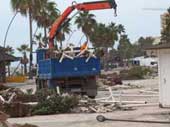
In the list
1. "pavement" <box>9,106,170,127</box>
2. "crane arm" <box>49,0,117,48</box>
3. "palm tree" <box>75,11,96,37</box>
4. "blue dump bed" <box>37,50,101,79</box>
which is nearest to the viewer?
"pavement" <box>9,106,170,127</box>

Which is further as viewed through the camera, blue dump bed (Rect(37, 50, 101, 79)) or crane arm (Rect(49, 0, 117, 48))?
crane arm (Rect(49, 0, 117, 48))

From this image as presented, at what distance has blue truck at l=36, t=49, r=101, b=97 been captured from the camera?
27.4m

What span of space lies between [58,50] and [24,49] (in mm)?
109118

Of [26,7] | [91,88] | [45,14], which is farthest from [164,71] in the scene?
[45,14]

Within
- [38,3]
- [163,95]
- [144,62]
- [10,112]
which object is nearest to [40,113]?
[10,112]

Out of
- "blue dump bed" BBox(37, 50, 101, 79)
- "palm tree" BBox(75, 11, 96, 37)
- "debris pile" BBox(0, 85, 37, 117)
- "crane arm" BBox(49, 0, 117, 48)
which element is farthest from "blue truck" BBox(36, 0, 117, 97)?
"palm tree" BBox(75, 11, 96, 37)

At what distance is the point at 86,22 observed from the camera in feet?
383

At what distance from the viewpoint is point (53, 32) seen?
31453 mm

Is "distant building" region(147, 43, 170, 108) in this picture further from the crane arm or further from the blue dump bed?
the crane arm

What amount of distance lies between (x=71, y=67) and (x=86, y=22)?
89.6 metres

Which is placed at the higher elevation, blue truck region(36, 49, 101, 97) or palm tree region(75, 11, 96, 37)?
palm tree region(75, 11, 96, 37)

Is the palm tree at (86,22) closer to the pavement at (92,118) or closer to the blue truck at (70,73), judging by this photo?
the blue truck at (70,73)

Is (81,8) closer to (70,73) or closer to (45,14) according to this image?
(70,73)

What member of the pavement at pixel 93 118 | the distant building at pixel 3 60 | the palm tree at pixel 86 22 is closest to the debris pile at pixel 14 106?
the pavement at pixel 93 118
